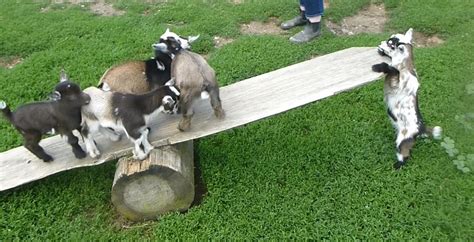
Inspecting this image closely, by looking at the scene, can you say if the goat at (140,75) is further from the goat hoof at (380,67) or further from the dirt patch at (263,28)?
the dirt patch at (263,28)

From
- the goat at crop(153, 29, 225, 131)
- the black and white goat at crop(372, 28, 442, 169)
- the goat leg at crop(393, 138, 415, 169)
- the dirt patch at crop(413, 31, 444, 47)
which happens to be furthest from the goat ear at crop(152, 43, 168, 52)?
the dirt patch at crop(413, 31, 444, 47)

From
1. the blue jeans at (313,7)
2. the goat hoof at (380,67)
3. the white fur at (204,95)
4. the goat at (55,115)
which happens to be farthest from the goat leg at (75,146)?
the blue jeans at (313,7)

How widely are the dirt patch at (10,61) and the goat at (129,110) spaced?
3276 mm

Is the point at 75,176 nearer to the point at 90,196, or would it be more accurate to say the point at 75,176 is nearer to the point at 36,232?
the point at 90,196

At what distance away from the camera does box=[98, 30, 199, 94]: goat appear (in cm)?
453

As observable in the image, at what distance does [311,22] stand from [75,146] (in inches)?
153

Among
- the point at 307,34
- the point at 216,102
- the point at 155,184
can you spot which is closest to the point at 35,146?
the point at 155,184

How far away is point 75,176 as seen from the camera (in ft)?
15.8

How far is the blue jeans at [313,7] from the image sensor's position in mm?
6531

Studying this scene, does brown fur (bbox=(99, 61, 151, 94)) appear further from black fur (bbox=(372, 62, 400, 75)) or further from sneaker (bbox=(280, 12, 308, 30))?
sneaker (bbox=(280, 12, 308, 30))

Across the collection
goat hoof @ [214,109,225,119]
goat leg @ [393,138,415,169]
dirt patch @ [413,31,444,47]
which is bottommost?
dirt patch @ [413,31,444,47]

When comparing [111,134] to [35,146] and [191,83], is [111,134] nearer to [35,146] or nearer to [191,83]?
[35,146]

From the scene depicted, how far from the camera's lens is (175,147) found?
423 cm

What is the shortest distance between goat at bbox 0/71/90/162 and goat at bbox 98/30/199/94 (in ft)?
1.92
